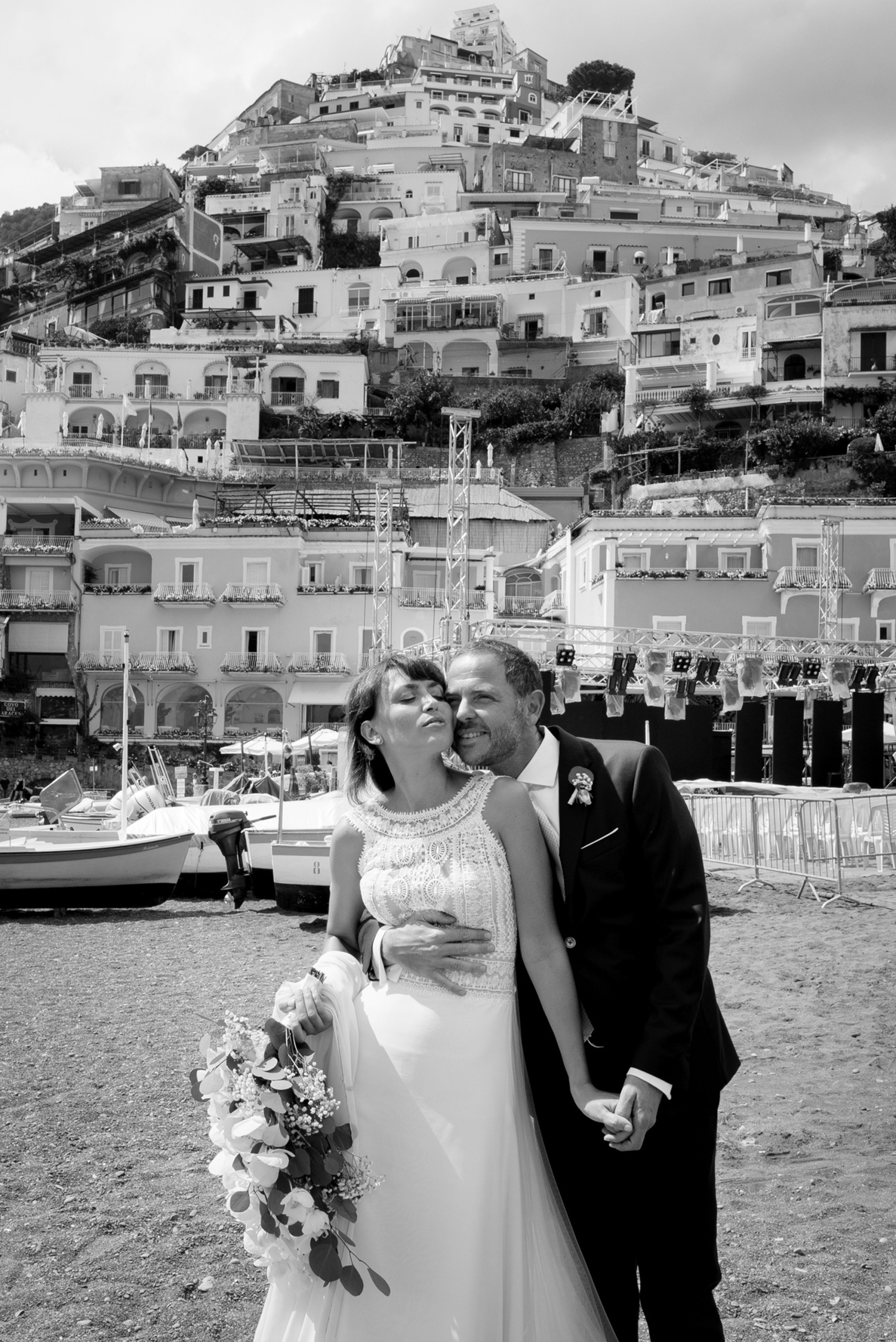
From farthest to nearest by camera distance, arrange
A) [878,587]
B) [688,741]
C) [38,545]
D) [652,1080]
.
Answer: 1. [38,545]
2. [878,587]
3. [688,741]
4. [652,1080]

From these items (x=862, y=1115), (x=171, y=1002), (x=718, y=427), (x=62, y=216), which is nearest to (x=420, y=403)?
(x=718, y=427)

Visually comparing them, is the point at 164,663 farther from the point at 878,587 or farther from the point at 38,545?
the point at 878,587

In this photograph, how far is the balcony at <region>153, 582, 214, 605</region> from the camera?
40.1 meters

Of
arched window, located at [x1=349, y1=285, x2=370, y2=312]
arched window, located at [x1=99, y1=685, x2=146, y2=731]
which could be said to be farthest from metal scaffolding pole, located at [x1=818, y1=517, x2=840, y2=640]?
arched window, located at [x1=349, y1=285, x2=370, y2=312]

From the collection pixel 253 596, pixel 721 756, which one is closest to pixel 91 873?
pixel 721 756

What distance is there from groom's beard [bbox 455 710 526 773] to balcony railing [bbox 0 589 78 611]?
4009cm

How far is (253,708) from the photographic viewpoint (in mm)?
40375

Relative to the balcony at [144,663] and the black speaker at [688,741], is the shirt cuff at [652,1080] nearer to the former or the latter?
the black speaker at [688,741]

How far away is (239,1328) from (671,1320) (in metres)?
1.38

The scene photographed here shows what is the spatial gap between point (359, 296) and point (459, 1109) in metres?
63.8

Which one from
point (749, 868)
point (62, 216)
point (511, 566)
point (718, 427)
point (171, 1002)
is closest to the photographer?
point (171, 1002)

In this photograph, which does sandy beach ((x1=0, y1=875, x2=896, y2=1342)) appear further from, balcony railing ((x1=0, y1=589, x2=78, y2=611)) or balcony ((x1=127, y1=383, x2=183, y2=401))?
balcony ((x1=127, y1=383, x2=183, y2=401))

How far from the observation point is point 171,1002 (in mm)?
9617

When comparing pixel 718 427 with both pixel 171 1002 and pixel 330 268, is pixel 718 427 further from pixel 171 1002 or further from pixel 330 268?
pixel 171 1002
